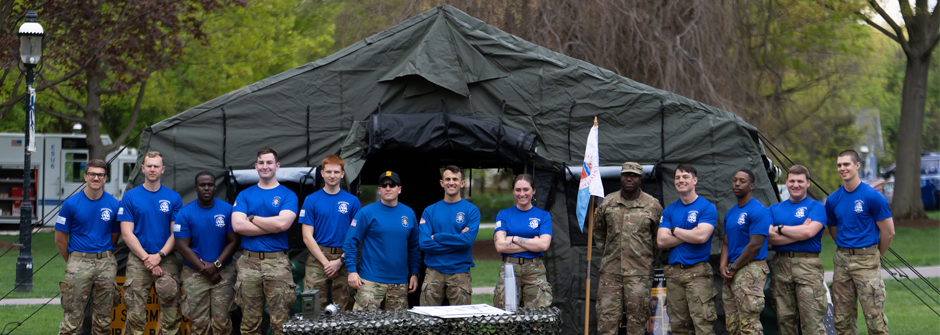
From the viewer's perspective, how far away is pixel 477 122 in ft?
23.8

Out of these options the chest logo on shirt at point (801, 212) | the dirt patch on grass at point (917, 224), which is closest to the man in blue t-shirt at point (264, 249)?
the chest logo on shirt at point (801, 212)

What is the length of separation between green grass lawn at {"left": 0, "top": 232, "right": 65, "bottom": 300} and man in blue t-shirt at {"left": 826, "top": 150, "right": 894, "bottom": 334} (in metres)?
8.29

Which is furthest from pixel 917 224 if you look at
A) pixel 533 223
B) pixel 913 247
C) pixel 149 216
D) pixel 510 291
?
pixel 149 216

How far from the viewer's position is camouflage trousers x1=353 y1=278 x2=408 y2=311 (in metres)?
6.34

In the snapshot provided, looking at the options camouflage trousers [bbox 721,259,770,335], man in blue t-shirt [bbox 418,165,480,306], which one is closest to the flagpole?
man in blue t-shirt [bbox 418,165,480,306]

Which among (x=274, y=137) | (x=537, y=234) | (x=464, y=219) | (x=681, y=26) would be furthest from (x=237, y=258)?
(x=681, y=26)

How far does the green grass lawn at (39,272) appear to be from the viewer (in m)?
11.7

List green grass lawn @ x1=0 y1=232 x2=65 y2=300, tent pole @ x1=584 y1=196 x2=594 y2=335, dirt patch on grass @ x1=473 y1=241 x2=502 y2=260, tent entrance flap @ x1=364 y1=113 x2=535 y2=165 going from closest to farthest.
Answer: tent pole @ x1=584 y1=196 x2=594 y2=335
tent entrance flap @ x1=364 y1=113 x2=535 y2=165
green grass lawn @ x1=0 y1=232 x2=65 y2=300
dirt patch on grass @ x1=473 y1=241 x2=502 y2=260

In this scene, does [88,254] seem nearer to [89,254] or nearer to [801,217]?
[89,254]

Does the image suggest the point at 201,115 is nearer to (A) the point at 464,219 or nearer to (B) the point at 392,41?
(B) the point at 392,41

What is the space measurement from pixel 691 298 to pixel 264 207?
368cm

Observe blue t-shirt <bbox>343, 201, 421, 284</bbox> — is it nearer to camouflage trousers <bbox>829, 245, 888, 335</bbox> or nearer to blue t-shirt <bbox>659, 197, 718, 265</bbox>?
blue t-shirt <bbox>659, 197, 718, 265</bbox>

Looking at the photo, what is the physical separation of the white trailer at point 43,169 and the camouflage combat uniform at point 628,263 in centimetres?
1746

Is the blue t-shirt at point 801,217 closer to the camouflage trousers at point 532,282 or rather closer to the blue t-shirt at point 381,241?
the camouflage trousers at point 532,282
